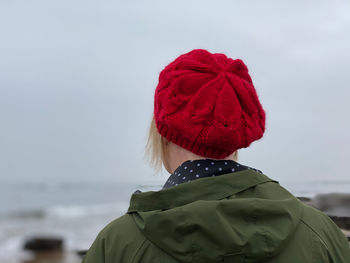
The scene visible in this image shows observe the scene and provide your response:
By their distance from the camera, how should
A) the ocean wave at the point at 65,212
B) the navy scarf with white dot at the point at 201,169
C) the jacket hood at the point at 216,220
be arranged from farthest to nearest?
the ocean wave at the point at 65,212
the navy scarf with white dot at the point at 201,169
the jacket hood at the point at 216,220

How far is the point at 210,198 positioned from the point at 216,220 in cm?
10

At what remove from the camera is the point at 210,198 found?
4.51ft

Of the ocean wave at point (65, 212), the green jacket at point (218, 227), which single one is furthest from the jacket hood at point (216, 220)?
the ocean wave at point (65, 212)

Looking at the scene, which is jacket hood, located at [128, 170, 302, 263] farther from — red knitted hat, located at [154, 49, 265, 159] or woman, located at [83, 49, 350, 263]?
red knitted hat, located at [154, 49, 265, 159]

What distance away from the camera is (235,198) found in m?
1.39

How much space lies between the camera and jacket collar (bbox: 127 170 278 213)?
1369mm

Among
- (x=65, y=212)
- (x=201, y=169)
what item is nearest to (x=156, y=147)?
(x=201, y=169)

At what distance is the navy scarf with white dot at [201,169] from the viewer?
1488 millimetres

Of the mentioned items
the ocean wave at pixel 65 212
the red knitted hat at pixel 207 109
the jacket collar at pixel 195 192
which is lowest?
the ocean wave at pixel 65 212

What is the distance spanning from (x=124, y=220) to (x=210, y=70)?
24.6 inches

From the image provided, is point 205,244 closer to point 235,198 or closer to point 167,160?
point 235,198

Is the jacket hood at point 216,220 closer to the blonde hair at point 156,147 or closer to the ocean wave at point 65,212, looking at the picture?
the blonde hair at point 156,147

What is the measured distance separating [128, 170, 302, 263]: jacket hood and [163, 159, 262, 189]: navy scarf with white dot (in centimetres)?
8

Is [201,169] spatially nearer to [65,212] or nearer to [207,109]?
[207,109]
